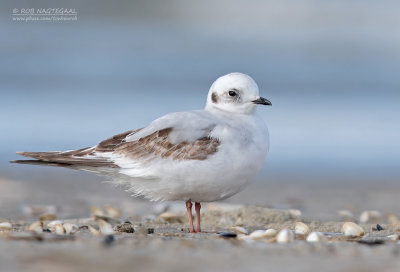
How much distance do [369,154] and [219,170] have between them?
6580 mm

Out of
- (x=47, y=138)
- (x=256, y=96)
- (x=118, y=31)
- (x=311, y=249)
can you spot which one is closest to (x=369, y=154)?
(x=47, y=138)

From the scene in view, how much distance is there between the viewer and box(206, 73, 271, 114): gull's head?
554cm

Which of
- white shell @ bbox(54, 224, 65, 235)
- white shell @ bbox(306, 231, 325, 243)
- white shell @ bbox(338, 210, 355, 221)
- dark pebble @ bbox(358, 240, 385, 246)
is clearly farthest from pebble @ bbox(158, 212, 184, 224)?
dark pebble @ bbox(358, 240, 385, 246)

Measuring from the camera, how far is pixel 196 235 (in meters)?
4.74

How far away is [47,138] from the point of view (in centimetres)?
1089

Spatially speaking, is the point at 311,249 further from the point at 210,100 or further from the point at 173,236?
the point at 210,100

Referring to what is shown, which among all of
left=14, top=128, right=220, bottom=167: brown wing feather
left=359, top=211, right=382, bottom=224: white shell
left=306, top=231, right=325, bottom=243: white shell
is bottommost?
left=306, top=231, right=325, bottom=243: white shell

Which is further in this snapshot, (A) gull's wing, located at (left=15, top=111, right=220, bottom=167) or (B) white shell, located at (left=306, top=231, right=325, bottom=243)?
(A) gull's wing, located at (left=15, top=111, right=220, bottom=167)

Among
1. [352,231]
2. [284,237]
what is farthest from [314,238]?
[352,231]

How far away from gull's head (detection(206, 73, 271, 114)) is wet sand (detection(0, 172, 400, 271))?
38.5 inches

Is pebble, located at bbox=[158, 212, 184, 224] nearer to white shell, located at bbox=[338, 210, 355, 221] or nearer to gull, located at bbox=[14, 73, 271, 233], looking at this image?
gull, located at bbox=[14, 73, 271, 233]

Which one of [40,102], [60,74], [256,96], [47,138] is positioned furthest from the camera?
[60,74]

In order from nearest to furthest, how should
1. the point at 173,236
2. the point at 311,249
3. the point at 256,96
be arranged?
the point at 311,249, the point at 173,236, the point at 256,96

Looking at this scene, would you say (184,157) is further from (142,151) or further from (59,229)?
(59,229)
